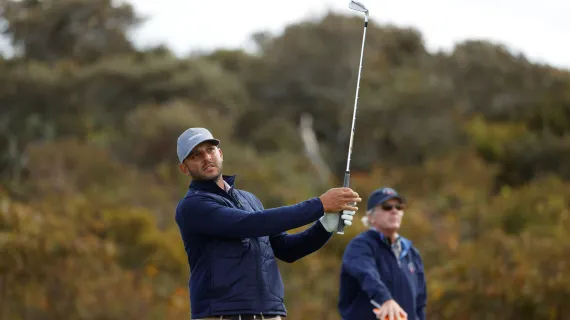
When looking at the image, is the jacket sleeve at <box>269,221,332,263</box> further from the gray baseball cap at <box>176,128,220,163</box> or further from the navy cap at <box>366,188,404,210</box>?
the navy cap at <box>366,188,404,210</box>

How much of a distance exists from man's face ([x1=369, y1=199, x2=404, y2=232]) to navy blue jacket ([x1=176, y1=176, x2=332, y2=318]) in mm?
2859

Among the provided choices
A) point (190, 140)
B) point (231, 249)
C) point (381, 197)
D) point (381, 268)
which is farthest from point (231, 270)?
point (381, 197)

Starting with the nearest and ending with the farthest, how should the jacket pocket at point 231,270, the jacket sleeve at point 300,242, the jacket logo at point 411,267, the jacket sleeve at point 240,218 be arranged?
Answer: 1. the jacket sleeve at point 240,218
2. the jacket pocket at point 231,270
3. the jacket sleeve at point 300,242
4. the jacket logo at point 411,267

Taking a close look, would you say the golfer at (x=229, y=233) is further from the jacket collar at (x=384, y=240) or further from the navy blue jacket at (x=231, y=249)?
the jacket collar at (x=384, y=240)

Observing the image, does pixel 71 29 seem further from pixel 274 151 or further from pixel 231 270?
pixel 231 270

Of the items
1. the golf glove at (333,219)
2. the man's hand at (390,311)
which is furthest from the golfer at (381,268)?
the golf glove at (333,219)

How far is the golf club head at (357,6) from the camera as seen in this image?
6423 mm

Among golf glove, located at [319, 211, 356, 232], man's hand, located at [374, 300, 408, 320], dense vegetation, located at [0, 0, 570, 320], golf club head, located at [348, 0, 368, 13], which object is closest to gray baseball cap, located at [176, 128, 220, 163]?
golf glove, located at [319, 211, 356, 232]

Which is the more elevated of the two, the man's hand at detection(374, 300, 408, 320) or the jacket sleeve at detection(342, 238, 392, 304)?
the jacket sleeve at detection(342, 238, 392, 304)

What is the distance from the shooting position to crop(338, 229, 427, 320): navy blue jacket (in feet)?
28.2

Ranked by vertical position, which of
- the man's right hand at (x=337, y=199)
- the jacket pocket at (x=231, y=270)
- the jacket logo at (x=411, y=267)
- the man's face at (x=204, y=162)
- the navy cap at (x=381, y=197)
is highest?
the navy cap at (x=381, y=197)

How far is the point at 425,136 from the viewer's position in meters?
44.4

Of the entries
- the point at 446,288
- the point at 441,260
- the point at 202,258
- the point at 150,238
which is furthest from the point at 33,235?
the point at 202,258

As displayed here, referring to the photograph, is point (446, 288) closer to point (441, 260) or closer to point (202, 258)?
point (441, 260)
